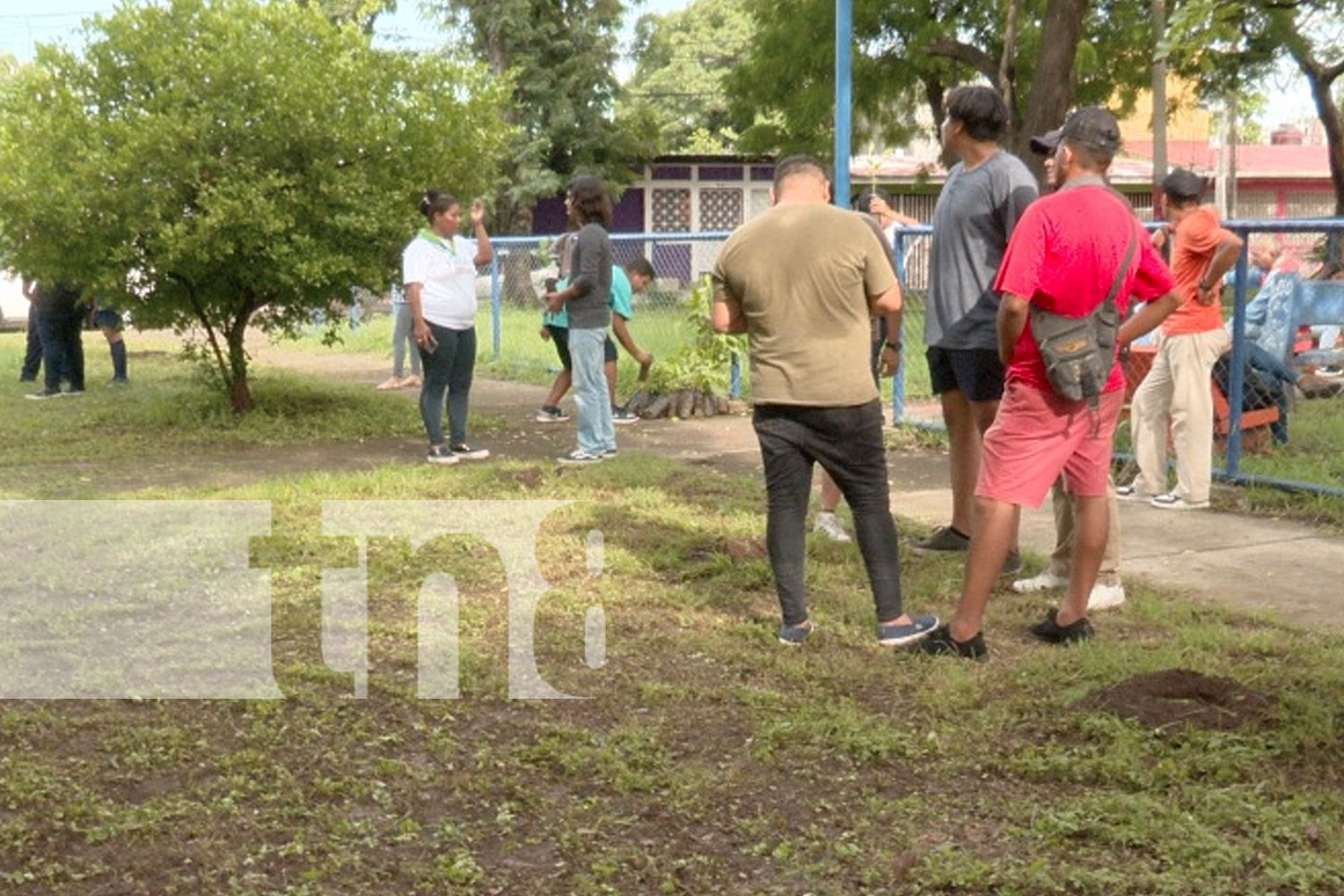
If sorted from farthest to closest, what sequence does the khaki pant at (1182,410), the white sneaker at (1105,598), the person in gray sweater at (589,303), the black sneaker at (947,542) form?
1. the person in gray sweater at (589,303)
2. the khaki pant at (1182,410)
3. the black sneaker at (947,542)
4. the white sneaker at (1105,598)

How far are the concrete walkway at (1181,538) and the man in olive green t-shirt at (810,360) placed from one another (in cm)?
160

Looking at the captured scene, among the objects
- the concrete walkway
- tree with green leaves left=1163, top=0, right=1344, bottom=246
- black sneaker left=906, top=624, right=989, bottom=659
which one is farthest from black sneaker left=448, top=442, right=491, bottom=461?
tree with green leaves left=1163, top=0, right=1344, bottom=246

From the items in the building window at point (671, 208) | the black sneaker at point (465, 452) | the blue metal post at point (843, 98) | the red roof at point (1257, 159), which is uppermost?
the red roof at point (1257, 159)

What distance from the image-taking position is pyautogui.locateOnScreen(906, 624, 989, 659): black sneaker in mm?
5906

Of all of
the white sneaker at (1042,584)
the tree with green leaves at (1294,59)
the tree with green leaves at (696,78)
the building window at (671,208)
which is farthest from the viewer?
the tree with green leaves at (696,78)

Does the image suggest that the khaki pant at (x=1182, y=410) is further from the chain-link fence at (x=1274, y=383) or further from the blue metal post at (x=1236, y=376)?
the blue metal post at (x=1236, y=376)

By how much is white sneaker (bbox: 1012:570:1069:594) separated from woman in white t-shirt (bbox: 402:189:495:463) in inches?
179

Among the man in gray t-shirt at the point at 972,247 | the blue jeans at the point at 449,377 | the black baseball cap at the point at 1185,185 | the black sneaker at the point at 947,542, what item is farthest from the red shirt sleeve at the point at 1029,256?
the blue jeans at the point at 449,377

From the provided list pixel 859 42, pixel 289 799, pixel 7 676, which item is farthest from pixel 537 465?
pixel 859 42

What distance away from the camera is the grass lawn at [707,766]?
4.07 m

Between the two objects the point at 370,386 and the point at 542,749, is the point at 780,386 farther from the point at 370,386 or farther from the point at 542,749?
the point at 370,386

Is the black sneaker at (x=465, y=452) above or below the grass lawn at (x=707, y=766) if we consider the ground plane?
above

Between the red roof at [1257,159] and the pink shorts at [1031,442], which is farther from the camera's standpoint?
the red roof at [1257,159]

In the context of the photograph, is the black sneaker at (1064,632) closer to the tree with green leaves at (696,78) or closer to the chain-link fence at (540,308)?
the chain-link fence at (540,308)
